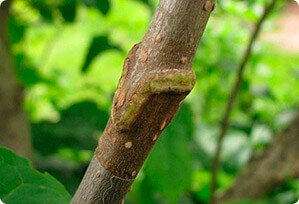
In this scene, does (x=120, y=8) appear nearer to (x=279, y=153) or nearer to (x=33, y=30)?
(x=33, y=30)

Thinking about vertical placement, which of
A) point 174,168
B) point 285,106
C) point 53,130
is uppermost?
point 285,106

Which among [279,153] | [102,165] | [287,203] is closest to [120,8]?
[279,153]

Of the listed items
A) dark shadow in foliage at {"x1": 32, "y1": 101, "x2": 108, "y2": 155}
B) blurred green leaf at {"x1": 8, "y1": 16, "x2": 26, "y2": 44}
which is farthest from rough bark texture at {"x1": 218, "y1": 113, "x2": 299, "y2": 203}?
blurred green leaf at {"x1": 8, "y1": 16, "x2": 26, "y2": 44}

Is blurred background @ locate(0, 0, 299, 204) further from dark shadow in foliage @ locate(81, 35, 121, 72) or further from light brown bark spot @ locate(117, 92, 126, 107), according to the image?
light brown bark spot @ locate(117, 92, 126, 107)

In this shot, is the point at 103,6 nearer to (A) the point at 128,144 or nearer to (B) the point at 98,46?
(B) the point at 98,46

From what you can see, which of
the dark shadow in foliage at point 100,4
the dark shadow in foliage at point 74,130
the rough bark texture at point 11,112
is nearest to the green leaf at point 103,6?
the dark shadow in foliage at point 100,4

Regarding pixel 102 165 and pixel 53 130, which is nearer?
pixel 102 165

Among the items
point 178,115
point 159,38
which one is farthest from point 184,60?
point 178,115
